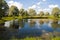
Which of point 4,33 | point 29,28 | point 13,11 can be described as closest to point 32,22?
point 29,28

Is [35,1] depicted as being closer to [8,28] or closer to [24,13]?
[24,13]

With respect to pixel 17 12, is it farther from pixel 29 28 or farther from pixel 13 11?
pixel 29 28

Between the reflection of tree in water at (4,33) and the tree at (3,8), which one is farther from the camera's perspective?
the tree at (3,8)

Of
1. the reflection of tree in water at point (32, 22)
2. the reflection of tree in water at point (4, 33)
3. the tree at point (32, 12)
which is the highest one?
the tree at point (32, 12)

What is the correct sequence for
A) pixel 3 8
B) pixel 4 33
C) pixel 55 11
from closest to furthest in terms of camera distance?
pixel 4 33
pixel 55 11
pixel 3 8

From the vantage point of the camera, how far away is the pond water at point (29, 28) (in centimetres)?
370

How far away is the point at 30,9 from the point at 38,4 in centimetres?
27

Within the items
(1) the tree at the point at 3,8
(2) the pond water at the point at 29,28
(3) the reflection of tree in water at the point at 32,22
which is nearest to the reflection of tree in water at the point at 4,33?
(2) the pond water at the point at 29,28

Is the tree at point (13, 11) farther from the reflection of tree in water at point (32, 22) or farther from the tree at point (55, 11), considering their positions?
the tree at point (55, 11)

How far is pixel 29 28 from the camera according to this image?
12.4ft

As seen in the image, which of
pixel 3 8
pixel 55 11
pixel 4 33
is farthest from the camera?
pixel 3 8

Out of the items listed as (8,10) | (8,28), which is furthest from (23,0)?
(8,28)

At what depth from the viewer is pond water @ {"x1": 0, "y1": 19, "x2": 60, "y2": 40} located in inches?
146

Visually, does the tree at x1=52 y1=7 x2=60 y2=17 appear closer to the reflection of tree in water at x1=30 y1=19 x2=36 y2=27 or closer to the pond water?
the pond water
